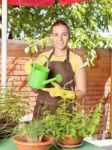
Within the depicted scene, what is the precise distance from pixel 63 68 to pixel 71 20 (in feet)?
7.56

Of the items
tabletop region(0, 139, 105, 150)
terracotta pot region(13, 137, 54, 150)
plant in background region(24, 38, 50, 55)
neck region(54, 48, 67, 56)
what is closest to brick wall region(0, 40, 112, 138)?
plant in background region(24, 38, 50, 55)

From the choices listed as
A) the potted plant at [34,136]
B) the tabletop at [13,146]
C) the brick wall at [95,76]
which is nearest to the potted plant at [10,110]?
the tabletop at [13,146]

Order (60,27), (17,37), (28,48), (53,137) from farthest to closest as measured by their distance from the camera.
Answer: (17,37)
(28,48)
(60,27)
(53,137)

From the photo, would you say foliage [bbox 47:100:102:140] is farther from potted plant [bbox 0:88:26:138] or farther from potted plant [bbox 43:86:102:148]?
potted plant [bbox 0:88:26:138]

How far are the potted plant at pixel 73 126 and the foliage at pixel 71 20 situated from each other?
2737mm

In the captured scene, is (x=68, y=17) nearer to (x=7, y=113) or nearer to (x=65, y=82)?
(x=65, y=82)

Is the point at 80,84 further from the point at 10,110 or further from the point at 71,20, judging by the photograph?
the point at 71,20

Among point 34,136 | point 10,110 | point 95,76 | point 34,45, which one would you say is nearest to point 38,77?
point 10,110

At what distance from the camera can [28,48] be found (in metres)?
4.38

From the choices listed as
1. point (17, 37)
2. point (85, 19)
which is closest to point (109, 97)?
point (85, 19)

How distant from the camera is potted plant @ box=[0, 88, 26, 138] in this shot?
5.97 feet

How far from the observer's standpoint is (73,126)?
163 cm

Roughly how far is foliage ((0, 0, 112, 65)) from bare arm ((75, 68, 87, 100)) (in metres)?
2.10

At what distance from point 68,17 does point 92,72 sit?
0.90m
